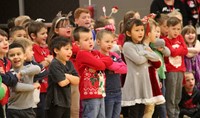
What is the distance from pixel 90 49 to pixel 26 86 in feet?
3.26

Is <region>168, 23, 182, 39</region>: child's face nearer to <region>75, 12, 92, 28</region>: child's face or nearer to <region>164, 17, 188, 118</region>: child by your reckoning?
<region>164, 17, 188, 118</region>: child

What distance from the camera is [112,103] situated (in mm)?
5574

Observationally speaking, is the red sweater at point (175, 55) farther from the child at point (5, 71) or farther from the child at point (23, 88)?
the child at point (5, 71)

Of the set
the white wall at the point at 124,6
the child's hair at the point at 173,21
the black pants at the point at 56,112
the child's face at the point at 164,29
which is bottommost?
the black pants at the point at 56,112

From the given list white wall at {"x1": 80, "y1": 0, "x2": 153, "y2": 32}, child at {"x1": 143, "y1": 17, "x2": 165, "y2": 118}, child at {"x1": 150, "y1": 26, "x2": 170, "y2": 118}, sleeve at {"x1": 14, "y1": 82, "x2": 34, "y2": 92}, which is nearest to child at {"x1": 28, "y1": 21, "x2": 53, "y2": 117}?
sleeve at {"x1": 14, "y1": 82, "x2": 34, "y2": 92}

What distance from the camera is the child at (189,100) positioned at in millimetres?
7277

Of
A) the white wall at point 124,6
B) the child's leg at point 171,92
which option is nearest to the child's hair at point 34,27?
the child's leg at point 171,92

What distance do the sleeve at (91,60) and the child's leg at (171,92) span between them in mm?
1608

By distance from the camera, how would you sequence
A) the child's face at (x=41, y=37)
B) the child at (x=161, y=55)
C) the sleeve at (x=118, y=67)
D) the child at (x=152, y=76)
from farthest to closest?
the child at (x=161, y=55)
the child at (x=152, y=76)
the child's face at (x=41, y=37)
the sleeve at (x=118, y=67)

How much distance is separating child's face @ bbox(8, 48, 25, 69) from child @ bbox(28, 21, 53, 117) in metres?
0.68

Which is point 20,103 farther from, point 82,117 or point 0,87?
point 82,117

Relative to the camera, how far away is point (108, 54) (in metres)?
5.64

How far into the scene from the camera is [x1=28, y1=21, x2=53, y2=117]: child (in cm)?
557

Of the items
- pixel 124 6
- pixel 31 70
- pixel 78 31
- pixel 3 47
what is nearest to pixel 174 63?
pixel 78 31
